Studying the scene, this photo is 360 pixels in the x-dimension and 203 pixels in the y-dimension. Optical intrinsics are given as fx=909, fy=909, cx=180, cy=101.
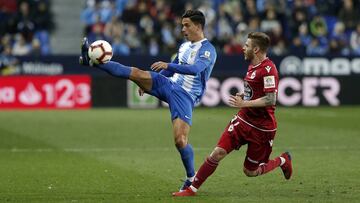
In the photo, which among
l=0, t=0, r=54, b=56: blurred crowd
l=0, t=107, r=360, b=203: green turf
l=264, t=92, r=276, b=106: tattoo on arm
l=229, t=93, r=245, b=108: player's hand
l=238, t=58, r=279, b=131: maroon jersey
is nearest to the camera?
l=229, t=93, r=245, b=108: player's hand

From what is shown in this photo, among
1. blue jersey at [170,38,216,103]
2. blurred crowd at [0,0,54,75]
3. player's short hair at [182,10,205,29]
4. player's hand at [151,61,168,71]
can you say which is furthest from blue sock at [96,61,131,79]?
blurred crowd at [0,0,54,75]

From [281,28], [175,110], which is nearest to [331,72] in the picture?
[281,28]

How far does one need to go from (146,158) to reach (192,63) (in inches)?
160

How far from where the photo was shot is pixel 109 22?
2684 centimetres

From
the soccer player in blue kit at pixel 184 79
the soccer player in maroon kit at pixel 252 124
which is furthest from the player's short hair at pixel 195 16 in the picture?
the soccer player in maroon kit at pixel 252 124

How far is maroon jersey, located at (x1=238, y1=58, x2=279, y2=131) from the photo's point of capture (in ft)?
31.7

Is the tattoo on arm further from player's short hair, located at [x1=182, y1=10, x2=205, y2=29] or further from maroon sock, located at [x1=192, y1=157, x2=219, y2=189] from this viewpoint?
player's short hair, located at [x1=182, y1=10, x2=205, y2=29]

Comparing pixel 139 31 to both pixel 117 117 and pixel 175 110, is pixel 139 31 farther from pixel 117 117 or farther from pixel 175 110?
pixel 175 110

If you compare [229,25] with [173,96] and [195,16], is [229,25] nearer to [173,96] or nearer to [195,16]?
[195,16]

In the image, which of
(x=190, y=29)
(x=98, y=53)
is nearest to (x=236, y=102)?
(x=190, y=29)

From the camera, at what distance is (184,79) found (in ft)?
34.0

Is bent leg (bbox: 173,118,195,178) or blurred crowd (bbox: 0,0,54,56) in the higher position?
bent leg (bbox: 173,118,195,178)

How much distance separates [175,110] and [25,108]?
14.3 meters

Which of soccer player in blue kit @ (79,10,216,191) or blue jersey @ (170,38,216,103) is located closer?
soccer player in blue kit @ (79,10,216,191)
